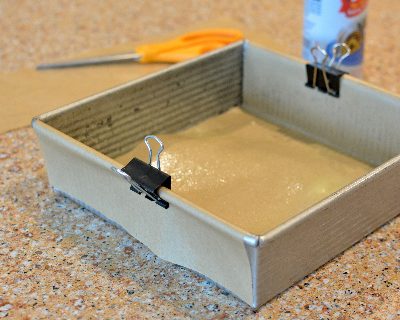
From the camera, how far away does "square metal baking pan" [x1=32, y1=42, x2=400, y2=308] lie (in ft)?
1.88

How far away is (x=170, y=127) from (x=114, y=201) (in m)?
0.21

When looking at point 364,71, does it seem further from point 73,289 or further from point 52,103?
point 73,289

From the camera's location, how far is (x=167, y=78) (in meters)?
0.83

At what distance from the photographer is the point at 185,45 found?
101 centimetres

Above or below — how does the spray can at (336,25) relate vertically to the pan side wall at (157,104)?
above

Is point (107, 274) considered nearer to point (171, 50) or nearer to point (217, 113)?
point (217, 113)

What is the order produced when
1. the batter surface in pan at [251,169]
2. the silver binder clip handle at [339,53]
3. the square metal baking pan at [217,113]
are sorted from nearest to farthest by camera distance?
the square metal baking pan at [217,113] < the batter surface in pan at [251,169] < the silver binder clip handle at [339,53]

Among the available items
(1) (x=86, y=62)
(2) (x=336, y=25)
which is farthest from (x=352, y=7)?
(1) (x=86, y=62)

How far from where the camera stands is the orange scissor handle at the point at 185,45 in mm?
1001

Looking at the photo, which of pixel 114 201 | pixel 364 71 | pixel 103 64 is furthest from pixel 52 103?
pixel 364 71

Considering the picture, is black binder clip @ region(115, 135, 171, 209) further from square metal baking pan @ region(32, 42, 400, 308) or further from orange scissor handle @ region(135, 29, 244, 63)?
orange scissor handle @ region(135, 29, 244, 63)

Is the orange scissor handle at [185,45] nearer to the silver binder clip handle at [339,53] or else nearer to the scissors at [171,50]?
the scissors at [171,50]

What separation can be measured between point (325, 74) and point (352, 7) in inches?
4.4

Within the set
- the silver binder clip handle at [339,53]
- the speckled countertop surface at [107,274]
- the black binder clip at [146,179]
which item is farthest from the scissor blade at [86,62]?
the black binder clip at [146,179]
